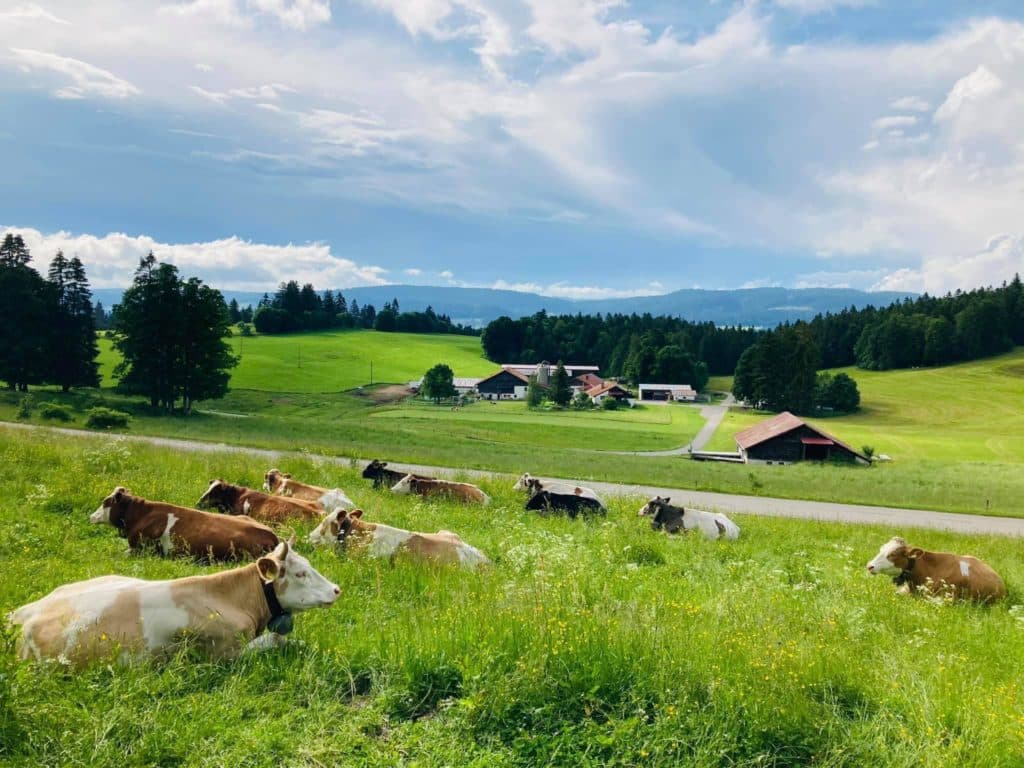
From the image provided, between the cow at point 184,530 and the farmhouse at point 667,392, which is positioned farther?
the farmhouse at point 667,392

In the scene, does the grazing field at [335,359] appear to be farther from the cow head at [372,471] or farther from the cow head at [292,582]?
the cow head at [292,582]

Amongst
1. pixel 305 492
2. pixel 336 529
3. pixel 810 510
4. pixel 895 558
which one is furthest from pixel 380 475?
pixel 810 510

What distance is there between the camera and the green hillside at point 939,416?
6538 cm

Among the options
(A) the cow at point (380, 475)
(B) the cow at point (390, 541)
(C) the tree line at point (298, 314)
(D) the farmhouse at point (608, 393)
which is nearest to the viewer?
(B) the cow at point (390, 541)

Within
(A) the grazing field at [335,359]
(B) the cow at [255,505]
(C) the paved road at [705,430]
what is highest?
(B) the cow at [255,505]

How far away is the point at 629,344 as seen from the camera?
535 ft

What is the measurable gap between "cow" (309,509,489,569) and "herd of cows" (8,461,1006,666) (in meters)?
0.02

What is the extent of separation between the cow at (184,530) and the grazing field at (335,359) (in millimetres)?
75793

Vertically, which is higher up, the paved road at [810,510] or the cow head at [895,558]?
the cow head at [895,558]

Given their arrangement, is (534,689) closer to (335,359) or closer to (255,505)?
(255,505)

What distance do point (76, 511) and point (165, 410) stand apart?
47.8 metres

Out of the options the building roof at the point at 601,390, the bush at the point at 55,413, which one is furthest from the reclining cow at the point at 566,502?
the building roof at the point at 601,390

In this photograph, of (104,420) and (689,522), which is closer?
(689,522)

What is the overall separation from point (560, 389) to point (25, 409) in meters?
83.6
